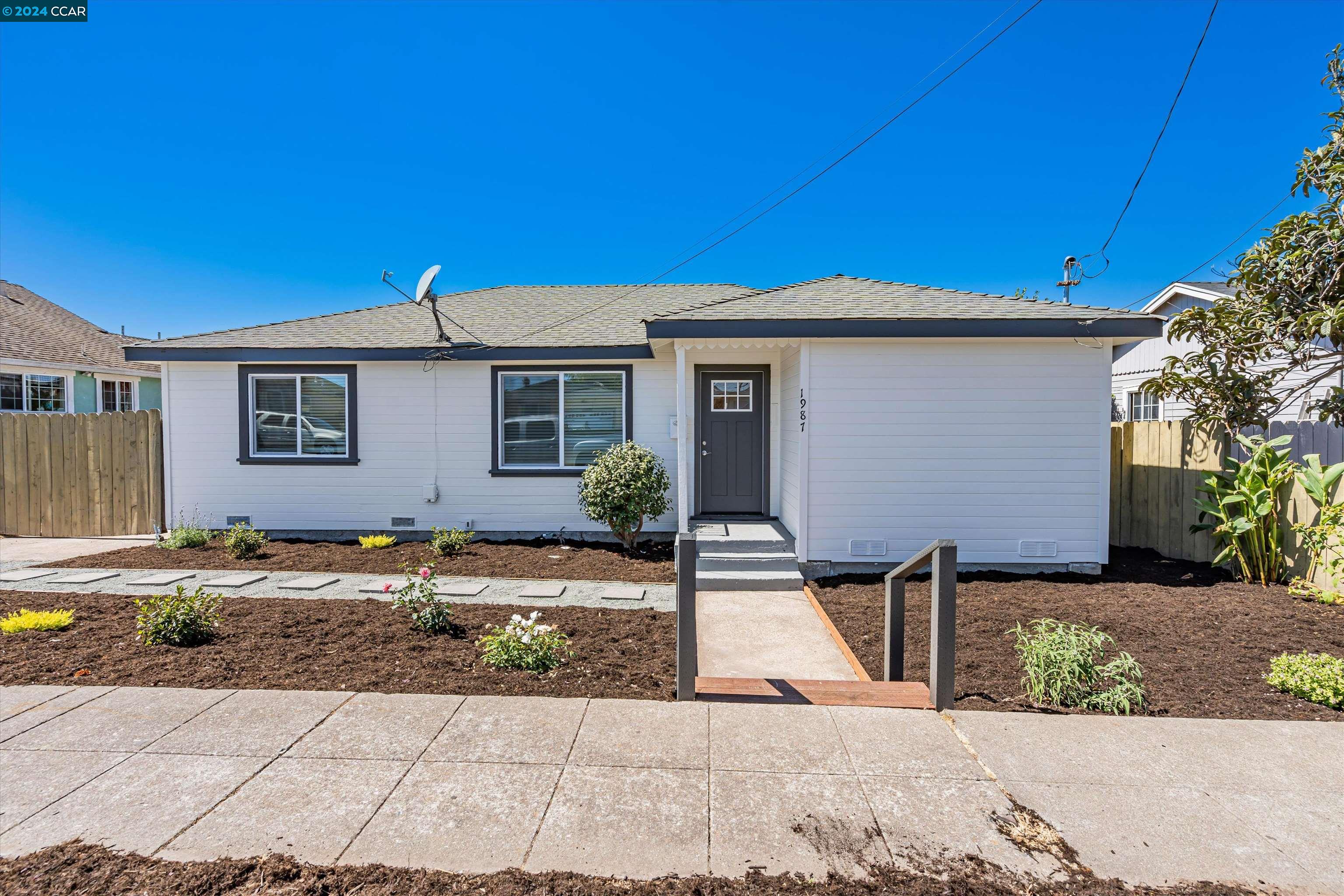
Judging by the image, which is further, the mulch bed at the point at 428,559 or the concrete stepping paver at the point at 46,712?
the mulch bed at the point at 428,559

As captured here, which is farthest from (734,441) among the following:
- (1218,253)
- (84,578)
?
(1218,253)

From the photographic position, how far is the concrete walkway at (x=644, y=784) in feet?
7.54

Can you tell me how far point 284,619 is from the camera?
510 cm

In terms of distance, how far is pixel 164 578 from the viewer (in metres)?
6.60

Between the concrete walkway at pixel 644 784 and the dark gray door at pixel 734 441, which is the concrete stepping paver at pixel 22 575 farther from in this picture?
the dark gray door at pixel 734 441

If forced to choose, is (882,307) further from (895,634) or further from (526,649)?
(526,649)

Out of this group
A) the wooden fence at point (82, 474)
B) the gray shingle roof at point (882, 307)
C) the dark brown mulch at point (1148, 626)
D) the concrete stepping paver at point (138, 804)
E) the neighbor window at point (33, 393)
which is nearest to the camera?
the concrete stepping paver at point (138, 804)

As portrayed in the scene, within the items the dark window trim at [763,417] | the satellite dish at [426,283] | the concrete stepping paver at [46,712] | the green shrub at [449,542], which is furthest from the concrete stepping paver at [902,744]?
the satellite dish at [426,283]

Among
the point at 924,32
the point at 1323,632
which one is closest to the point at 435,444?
the point at 924,32

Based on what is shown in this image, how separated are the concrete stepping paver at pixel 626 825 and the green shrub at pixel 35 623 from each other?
4.83m

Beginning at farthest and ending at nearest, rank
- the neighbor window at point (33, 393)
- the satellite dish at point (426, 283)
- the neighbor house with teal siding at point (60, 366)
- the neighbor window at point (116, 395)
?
the neighbor window at point (116, 395), the neighbor house with teal siding at point (60, 366), the neighbor window at point (33, 393), the satellite dish at point (426, 283)

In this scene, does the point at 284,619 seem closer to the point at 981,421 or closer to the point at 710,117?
the point at 981,421

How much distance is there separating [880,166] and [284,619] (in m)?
11.9

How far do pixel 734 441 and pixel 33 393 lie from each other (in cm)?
1736
